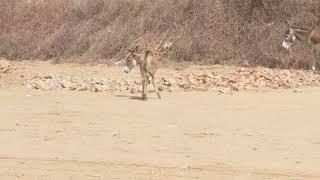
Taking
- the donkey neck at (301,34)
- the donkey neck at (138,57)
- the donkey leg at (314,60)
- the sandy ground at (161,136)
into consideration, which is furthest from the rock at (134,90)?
the donkey neck at (301,34)

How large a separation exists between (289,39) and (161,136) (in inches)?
498

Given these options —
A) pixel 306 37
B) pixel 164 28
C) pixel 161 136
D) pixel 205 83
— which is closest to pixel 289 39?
pixel 306 37

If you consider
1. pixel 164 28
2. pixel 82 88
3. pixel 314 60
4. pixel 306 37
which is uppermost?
pixel 306 37

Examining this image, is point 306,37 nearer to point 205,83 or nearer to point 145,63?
point 205,83

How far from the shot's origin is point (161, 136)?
11.7m

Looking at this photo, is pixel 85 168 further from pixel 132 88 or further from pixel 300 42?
pixel 300 42

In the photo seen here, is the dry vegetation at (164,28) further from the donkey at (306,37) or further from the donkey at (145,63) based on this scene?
the donkey at (145,63)

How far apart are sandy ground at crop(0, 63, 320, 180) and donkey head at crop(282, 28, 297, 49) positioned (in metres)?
6.31

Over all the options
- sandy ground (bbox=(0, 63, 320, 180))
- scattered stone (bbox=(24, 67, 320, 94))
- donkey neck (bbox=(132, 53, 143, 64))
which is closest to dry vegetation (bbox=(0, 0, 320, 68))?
scattered stone (bbox=(24, 67, 320, 94))

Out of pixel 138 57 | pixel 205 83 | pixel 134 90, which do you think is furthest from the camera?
pixel 205 83

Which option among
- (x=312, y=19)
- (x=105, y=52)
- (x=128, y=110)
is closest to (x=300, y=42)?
(x=312, y=19)

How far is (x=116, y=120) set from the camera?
13.3m

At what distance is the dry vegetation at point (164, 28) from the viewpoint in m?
24.7

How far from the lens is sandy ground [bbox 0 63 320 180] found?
945 centimetres
